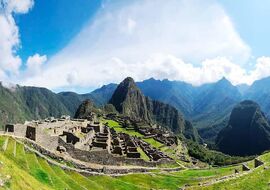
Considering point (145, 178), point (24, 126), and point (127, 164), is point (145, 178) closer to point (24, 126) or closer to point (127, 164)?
point (127, 164)

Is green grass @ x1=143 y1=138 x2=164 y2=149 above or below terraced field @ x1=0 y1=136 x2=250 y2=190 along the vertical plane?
above

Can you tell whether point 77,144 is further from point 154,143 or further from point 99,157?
point 154,143

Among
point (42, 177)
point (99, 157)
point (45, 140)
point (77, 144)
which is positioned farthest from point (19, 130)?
point (99, 157)

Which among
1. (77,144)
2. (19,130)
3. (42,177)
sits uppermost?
(19,130)

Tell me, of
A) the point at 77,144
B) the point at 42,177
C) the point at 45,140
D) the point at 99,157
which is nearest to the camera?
the point at 42,177

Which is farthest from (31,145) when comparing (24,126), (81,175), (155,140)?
(155,140)

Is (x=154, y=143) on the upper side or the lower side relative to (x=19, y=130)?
lower

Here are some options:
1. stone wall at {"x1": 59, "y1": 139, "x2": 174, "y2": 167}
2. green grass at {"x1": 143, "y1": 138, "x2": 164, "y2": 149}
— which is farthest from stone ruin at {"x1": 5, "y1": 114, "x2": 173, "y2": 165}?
green grass at {"x1": 143, "y1": 138, "x2": 164, "y2": 149}

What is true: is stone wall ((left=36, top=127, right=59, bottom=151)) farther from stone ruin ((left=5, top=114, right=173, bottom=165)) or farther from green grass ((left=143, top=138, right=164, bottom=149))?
green grass ((left=143, top=138, right=164, bottom=149))

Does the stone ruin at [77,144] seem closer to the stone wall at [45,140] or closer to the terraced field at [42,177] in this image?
the stone wall at [45,140]

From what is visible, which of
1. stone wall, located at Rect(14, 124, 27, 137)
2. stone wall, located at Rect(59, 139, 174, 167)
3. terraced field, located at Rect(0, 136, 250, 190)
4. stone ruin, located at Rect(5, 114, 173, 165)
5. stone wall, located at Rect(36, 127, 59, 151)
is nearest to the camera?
terraced field, located at Rect(0, 136, 250, 190)

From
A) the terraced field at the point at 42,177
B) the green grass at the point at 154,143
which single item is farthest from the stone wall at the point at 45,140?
the green grass at the point at 154,143
